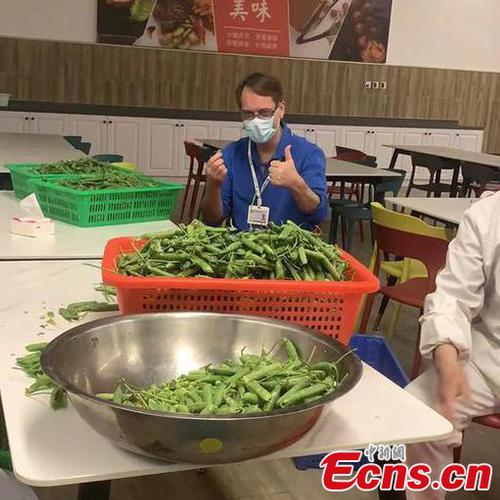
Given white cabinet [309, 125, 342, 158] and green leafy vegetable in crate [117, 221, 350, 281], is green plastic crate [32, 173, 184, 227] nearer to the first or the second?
green leafy vegetable in crate [117, 221, 350, 281]


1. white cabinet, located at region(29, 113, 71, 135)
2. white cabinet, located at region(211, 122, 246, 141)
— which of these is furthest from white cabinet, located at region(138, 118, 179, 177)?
white cabinet, located at region(29, 113, 71, 135)

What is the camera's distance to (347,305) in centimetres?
Result: 173

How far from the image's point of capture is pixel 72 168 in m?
3.43

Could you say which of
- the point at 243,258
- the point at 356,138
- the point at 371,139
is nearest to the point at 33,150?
the point at 243,258

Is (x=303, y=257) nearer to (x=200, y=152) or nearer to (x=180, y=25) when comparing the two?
(x=200, y=152)

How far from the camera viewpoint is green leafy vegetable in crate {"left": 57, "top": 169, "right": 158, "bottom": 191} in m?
3.04

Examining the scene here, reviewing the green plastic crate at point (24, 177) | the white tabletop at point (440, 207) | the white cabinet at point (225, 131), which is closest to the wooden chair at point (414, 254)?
the white tabletop at point (440, 207)

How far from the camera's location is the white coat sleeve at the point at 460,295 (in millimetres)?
1979

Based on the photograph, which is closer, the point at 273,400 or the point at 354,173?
the point at 273,400

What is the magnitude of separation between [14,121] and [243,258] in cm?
740

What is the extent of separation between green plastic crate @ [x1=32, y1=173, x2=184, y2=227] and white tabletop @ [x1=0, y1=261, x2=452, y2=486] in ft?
3.81

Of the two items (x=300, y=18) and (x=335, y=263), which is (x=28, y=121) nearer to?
(x=300, y=18)

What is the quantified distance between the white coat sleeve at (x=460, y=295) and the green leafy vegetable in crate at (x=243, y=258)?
1.08 feet

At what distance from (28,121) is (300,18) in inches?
158
